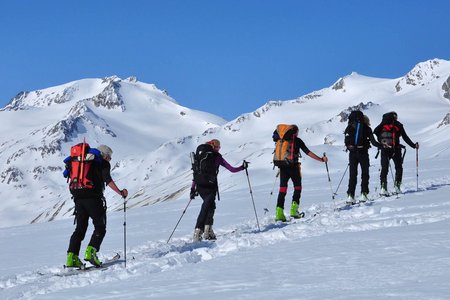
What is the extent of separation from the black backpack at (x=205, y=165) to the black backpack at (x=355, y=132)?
458 cm

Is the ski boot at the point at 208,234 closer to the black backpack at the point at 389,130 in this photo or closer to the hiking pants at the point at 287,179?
the hiking pants at the point at 287,179

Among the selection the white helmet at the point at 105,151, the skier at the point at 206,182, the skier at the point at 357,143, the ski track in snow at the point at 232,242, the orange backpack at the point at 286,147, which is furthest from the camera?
the skier at the point at 357,143

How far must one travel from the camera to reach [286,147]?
48.8 feet

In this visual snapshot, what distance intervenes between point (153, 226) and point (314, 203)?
15.3 feet

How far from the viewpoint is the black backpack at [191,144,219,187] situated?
1316 cm

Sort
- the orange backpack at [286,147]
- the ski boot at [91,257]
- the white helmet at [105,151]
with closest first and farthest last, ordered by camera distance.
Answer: the ski boot at [91,257]
the white helmet at [105,151]
the orange backpack at [286,147]

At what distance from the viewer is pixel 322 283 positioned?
7.30 metres

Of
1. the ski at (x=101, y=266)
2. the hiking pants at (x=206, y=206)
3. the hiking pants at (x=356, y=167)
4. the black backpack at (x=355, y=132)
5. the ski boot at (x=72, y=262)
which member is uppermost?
the black backpack at (x=355, y=132)

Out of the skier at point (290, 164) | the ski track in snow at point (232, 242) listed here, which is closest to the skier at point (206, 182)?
the ski track in snow at point (232, 242)

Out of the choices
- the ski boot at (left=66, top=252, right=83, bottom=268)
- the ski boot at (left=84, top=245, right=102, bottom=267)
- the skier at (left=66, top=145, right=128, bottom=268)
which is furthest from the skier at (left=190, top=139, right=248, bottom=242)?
the ski boot at (left=66, top=252, right=83, bottom=268)

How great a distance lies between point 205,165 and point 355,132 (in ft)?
16.4

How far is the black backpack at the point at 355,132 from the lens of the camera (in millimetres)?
16422

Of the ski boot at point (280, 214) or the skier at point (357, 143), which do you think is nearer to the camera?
the ski boot at point (280, 214)

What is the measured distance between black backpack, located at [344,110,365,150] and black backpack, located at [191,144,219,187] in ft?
15.0
